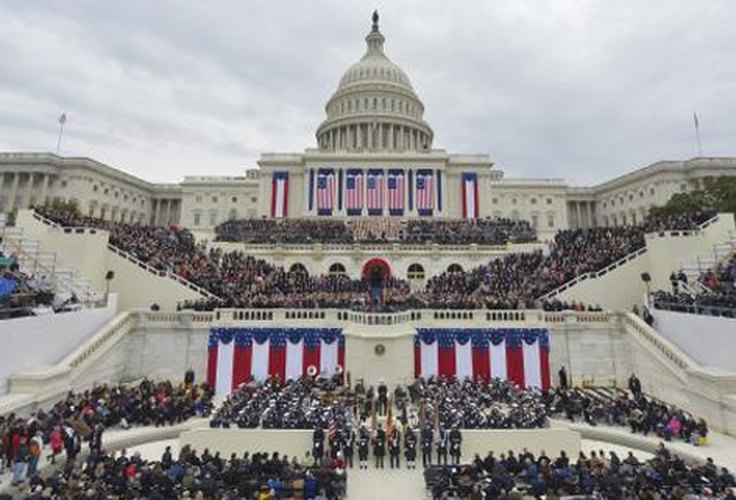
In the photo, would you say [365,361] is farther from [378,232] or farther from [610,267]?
[378,232]

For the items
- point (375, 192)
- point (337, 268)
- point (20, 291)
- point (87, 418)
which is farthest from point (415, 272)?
point (87, 418)

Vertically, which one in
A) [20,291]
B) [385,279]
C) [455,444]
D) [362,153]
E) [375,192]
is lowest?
[455,444]

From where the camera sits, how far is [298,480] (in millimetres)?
13383

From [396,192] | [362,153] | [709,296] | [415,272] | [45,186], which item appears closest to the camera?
[709,296]

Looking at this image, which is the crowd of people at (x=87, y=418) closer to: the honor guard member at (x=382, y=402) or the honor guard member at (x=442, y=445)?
the honor guard member at (x=382, y=402)

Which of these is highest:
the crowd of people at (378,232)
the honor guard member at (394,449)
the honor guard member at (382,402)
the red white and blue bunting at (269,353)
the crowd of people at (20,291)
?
Answer: the crowd of people at (378,232)

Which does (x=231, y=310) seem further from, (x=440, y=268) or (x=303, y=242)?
(x=440, y=268)

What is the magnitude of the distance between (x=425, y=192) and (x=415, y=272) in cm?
2360

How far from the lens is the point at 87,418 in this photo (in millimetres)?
18391

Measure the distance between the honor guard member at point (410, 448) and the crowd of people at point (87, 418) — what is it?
10.5 m

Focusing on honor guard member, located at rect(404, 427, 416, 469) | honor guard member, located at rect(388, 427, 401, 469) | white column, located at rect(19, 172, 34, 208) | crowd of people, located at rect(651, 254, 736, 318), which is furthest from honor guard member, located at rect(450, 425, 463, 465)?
white column, located at rect(19, 172, 34, 208)

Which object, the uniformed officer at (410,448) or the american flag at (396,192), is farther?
the american flag at (396,192)

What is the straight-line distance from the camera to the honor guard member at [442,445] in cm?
1681

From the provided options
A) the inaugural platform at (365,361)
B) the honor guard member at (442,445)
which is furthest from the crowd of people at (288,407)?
the honor guard member at (442,445)
